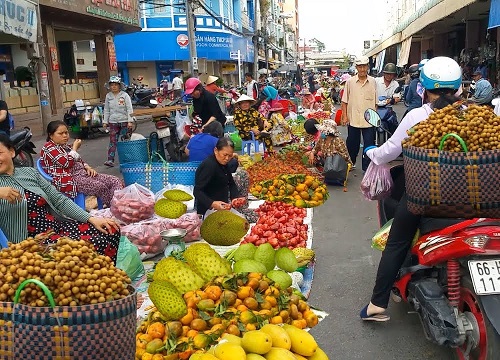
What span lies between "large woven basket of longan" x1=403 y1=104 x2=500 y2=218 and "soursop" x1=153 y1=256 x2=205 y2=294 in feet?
5.23

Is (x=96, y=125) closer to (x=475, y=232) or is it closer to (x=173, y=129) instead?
(x=173, y=129)

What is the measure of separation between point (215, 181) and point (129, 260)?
150 centimetres

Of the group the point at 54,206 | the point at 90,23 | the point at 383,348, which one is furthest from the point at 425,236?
the point at 90,23

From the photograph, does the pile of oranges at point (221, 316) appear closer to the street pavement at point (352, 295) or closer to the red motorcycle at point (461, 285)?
the street pavement at point (352, 295)

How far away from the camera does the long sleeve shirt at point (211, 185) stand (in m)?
5.68

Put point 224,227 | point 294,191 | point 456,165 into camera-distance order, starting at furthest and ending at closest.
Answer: point 294,191 < point 224,227 < point 456,165

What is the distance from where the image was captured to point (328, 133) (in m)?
8.56

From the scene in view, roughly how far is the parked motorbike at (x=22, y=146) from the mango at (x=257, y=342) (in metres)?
6.55

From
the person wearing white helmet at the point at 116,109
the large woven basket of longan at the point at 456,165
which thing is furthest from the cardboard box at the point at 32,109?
the large woven basket of longan at the point at 456,165

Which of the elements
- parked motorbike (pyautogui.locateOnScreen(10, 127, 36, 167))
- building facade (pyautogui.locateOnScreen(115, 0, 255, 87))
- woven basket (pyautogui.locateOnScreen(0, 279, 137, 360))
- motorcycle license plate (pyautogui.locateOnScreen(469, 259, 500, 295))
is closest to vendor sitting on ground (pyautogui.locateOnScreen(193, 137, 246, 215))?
motorcycle license plate (pyautogui.locateOnScreen(469, 259, 500, 295))

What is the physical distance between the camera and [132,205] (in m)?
5.93

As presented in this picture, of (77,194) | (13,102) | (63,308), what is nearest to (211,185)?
(77,194)

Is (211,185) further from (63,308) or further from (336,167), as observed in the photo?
(63,308)

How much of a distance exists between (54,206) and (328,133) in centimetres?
533
